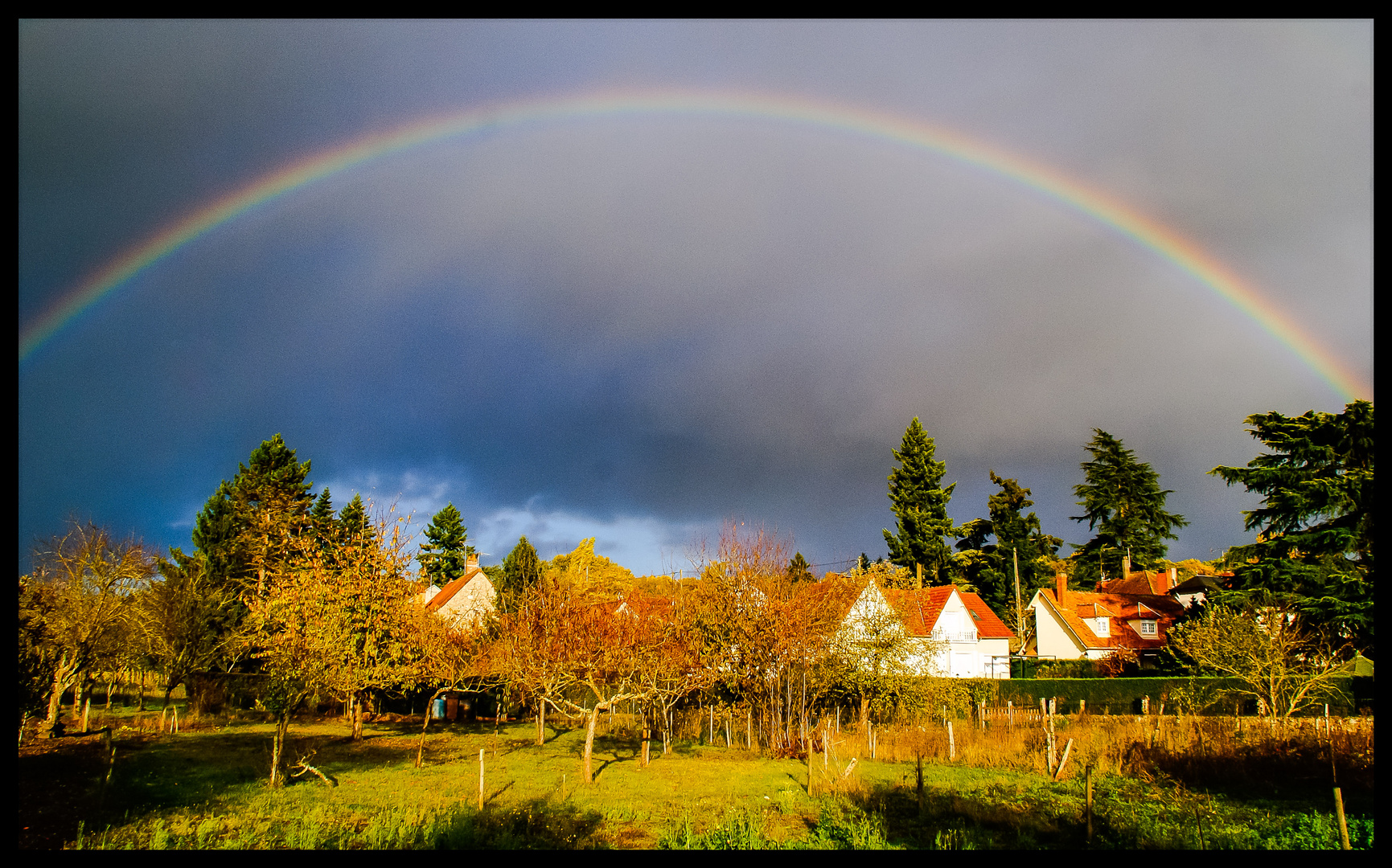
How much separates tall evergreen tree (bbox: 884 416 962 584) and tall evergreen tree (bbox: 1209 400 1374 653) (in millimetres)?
27125

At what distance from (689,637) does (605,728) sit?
922 centimetres

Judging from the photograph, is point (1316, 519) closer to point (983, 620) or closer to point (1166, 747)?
point (1166, 747)

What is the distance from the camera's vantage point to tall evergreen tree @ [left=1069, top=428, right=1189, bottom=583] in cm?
6838

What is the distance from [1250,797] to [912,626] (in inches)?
454

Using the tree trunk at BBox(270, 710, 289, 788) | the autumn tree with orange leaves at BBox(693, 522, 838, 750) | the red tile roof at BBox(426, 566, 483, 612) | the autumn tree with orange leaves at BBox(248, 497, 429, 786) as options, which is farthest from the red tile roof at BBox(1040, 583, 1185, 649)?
the tree trunk at BBox(270, 710, 289, 788)

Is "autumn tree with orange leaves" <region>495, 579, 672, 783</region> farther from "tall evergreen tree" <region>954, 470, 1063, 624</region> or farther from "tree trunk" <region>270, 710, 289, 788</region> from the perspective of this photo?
"tall evergreen tree" <region>954, 470, 1063, 624</region>

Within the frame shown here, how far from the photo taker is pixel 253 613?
19797 mm

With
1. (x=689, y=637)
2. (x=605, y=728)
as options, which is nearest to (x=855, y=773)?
(x=689, y=637)

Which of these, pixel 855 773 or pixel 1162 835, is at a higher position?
pixel 1162 835

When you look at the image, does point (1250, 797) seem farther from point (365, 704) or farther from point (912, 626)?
point (365, 704)
